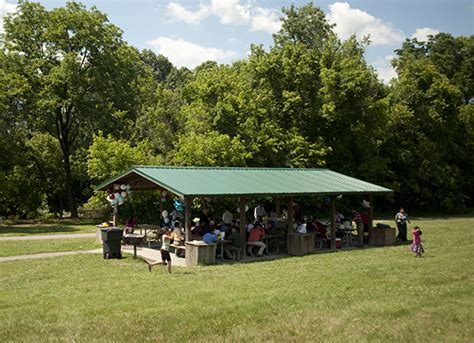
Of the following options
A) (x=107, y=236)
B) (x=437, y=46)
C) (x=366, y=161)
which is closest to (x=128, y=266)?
(x=107, y=236)

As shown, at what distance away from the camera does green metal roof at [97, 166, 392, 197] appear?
1550 cm

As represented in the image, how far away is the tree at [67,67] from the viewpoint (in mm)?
33250

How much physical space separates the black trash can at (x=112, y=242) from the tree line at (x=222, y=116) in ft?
47.0

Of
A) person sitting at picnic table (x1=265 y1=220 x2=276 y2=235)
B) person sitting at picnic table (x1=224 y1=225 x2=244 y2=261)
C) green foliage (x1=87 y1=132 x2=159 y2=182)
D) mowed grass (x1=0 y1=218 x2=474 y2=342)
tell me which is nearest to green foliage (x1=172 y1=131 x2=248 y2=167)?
green foliage (x1=87 y1=132 x2=159 y2=182)

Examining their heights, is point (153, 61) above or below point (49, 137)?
above

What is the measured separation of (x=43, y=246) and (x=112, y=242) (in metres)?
4.87

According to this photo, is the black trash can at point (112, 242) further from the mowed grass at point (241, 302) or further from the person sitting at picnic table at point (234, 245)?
the person sitting at picnic table at point (234, 245)

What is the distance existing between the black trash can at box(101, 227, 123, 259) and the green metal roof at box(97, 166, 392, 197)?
2085 millimetres

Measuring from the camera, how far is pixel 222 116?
33.3 metres

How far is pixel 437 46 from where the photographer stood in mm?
54500

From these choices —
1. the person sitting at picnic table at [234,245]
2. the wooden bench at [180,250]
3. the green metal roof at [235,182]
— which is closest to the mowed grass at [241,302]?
the person sitting at picnic table at [234,245]

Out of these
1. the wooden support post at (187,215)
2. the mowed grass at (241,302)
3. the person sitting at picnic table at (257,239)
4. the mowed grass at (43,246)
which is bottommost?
the mowed grass at (241,302)

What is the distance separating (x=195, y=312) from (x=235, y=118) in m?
26.2

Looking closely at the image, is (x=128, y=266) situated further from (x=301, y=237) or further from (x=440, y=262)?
(x=440, y=262)
